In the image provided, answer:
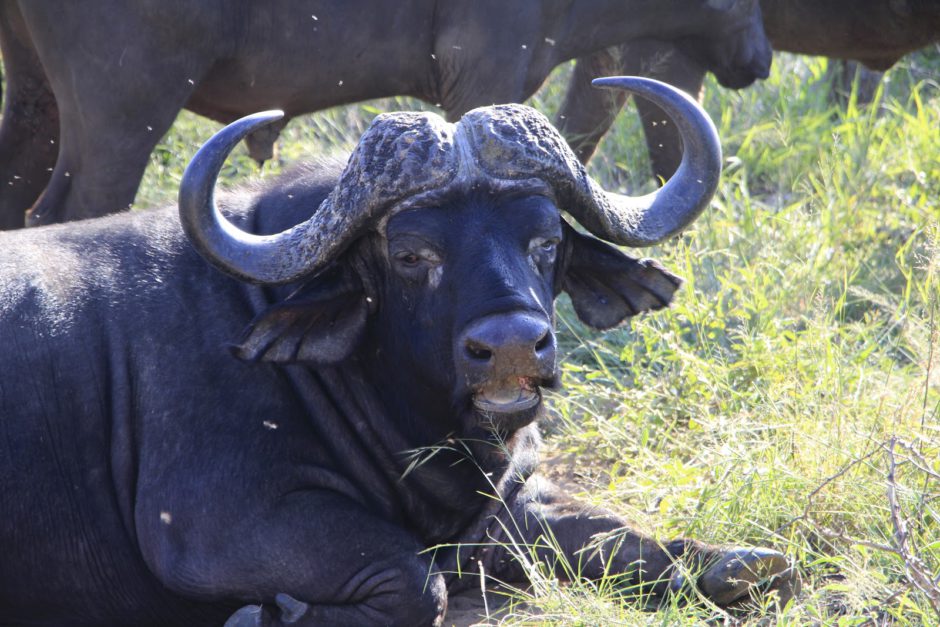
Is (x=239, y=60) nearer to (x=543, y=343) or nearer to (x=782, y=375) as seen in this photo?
(x=782, y=375)

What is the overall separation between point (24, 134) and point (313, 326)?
9.35 ft

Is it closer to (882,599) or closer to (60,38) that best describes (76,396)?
(60,38)

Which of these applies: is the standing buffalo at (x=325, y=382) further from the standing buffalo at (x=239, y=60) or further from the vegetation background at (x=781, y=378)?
the standing buffalo at (x=239, y=60)

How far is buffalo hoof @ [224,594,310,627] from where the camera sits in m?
3.77

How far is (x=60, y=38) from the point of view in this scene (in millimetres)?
5383

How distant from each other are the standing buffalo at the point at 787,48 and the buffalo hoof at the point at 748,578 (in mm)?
3389

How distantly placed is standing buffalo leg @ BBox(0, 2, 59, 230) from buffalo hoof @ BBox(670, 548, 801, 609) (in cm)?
375

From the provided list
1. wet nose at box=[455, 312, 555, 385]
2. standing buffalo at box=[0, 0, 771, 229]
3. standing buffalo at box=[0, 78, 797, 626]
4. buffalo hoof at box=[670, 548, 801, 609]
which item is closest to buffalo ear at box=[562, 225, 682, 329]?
standing buffalo at box=[0, 78, 797, 626]

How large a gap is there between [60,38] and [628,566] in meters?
3.02

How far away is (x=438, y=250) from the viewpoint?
3.82 meters

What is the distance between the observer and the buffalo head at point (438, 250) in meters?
3.68

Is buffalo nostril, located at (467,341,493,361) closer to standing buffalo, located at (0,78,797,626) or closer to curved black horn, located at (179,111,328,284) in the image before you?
standing buffalo, located at (0,78,797,626)

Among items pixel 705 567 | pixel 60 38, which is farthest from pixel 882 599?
pixel 60 38

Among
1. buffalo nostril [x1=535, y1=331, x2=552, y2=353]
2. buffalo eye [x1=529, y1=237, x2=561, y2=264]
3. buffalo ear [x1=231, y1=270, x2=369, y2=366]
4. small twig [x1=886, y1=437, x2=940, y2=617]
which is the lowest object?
small twig [x1=886, y1=437, x2=940, y2=617]
